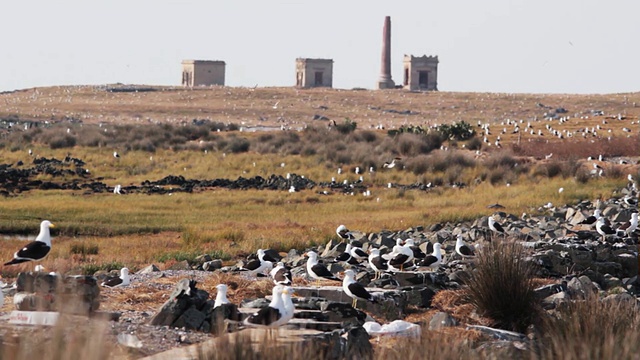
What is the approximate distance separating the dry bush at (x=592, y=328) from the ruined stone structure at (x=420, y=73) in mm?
121311

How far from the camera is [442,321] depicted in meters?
13.4

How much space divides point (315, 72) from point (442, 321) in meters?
129

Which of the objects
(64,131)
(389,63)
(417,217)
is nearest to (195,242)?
(417,217)

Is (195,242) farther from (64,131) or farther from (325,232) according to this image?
(64,131)

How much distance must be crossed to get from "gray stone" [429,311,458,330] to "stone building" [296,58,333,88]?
126m

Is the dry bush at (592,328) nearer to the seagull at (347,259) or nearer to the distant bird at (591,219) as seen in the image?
the seagull at (347,259)

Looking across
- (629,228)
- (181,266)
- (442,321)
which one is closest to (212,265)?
(181,266)

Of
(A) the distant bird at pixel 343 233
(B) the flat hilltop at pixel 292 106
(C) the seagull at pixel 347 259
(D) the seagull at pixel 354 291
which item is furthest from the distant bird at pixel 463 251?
(B) the flat hilltop at pixel 292 106

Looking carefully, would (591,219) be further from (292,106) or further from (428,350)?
(292,106)

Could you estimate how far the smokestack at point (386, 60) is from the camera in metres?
124

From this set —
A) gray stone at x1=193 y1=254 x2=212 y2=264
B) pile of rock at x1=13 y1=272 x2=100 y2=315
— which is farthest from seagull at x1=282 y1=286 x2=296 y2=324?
gray stone at x1=193 y1=254 x2=212 y2=264

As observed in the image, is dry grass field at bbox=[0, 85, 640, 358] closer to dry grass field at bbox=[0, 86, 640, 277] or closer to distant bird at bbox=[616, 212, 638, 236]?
dry grass field at bbox=[0, 86, 640, 277]

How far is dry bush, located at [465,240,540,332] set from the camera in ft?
46.1

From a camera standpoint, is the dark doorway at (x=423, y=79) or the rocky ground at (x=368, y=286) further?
the dark doorway at (x=423, y=79)
